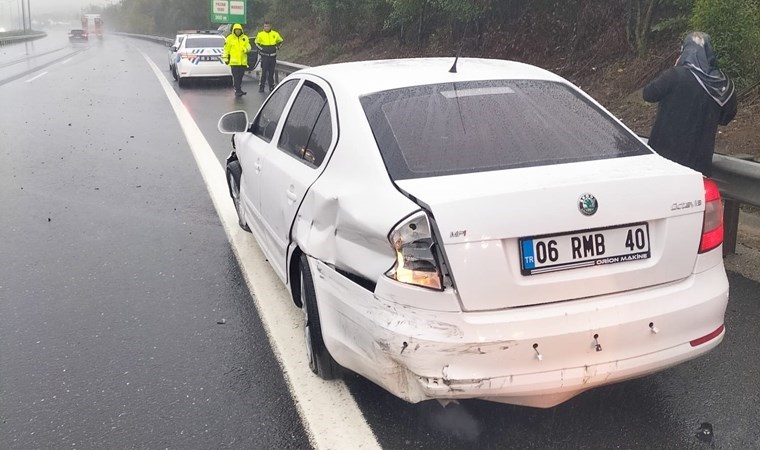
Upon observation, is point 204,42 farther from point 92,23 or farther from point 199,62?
point 92,23

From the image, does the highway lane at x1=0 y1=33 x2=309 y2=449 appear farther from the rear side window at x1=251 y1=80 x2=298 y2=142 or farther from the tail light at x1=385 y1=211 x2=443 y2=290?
the rear side window at x1=251 y1=80 x2=298 y2=142

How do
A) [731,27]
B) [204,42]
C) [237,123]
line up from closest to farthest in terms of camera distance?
[237,123]
[731,27]
[204,42]

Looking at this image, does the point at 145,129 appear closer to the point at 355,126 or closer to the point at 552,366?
the point at 355,126

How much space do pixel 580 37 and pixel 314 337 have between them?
13031 mm

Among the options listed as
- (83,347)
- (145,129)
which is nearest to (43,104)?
(145,129)

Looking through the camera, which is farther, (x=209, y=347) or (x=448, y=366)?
(x=209, y=347)

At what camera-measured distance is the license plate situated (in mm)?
2787

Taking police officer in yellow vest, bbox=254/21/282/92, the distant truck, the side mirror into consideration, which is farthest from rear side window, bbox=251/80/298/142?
the distant truck

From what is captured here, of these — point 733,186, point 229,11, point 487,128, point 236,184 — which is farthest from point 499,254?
point 229,11

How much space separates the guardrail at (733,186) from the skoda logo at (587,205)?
8.78ft

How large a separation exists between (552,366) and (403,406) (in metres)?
0.82

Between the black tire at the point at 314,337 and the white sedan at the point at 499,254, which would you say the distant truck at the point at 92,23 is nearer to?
the black tire at the point at 314,337

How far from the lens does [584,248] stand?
2.83 metres

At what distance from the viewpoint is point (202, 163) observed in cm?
954
